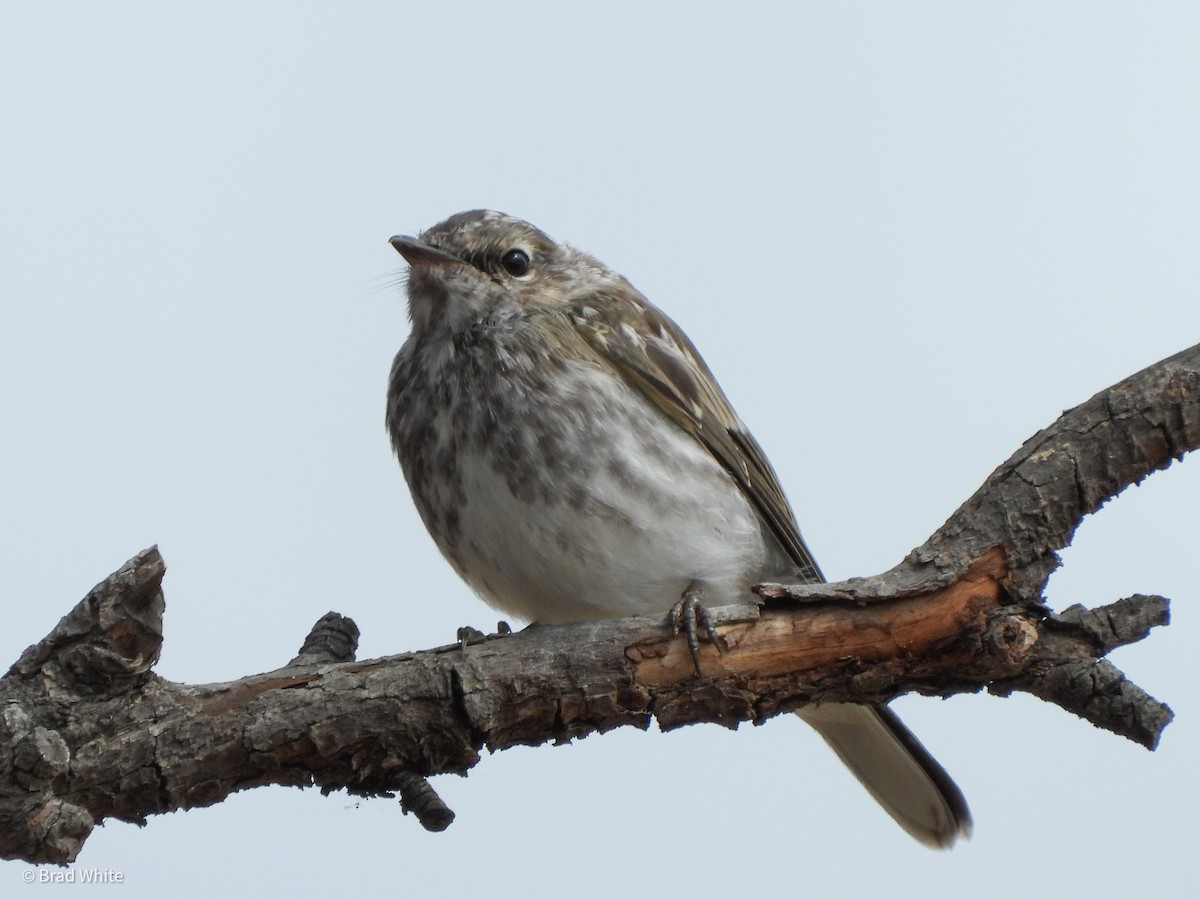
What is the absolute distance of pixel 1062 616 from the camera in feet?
13.8

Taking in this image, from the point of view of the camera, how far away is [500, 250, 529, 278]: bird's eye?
5973mm

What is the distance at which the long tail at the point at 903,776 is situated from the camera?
18.0ft

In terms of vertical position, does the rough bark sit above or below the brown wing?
below

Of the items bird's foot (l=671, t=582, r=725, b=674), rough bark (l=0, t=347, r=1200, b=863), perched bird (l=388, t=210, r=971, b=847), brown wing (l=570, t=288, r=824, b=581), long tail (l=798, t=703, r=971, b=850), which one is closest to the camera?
rough bark (l=0, t=347, r=1200, b=863)

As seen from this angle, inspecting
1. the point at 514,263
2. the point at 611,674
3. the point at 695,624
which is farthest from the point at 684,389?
the point at 611,674

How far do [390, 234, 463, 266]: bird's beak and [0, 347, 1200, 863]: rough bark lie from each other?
1.99 meters

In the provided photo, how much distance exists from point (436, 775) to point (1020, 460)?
2218 mm

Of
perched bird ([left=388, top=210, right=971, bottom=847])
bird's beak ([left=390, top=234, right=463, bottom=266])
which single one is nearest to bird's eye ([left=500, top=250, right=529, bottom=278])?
perched bird ([left=388, top=210, right=971, bottom=847])

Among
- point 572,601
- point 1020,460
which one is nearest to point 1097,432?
point 1020,460

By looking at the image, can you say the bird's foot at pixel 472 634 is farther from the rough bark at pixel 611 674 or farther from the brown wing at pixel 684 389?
the brown wing at pixel 684 389

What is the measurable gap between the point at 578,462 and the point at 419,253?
4.42ft

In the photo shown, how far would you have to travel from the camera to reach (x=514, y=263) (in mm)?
5980

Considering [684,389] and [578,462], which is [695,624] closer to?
[578,462]

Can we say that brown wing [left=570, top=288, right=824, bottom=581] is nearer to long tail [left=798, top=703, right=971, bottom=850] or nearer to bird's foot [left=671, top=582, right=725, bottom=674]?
long tail [left=798, top=703, right=971, bottom=850]
